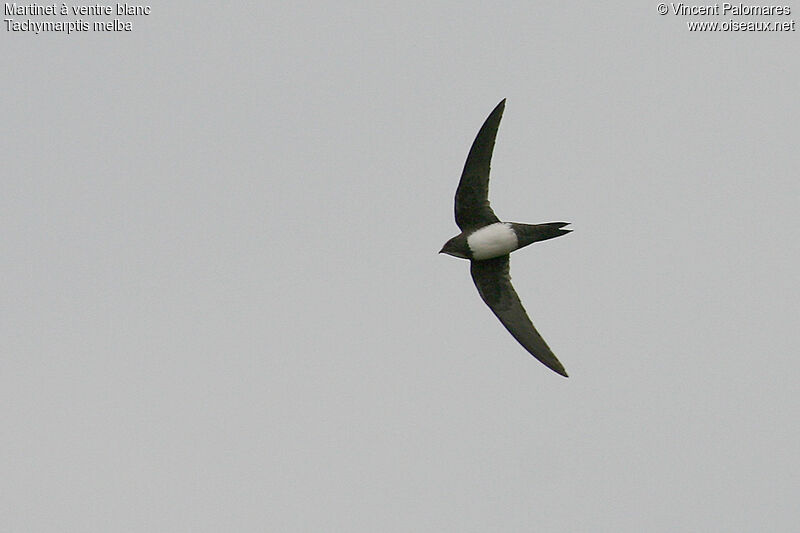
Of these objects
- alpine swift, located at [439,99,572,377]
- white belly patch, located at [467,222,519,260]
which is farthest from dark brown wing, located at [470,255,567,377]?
white belly patch, located at [467,222,519,260]

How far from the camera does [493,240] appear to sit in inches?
998

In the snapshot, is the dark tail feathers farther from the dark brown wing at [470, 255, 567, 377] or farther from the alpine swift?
the dark brown wing at [470, 255, 567, 377]

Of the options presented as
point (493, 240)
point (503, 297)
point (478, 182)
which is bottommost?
point (503, 297)

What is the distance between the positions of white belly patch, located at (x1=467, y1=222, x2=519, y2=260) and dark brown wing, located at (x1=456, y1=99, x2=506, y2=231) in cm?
13

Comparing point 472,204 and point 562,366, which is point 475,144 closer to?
point 472,204

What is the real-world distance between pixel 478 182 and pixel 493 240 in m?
0.92

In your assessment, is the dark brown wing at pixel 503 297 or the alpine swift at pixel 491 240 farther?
the dark brown wing at pixel 503 297

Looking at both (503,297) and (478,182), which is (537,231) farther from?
(503,297)

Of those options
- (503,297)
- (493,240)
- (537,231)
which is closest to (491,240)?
(493,240)

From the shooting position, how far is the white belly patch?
25.3 meters

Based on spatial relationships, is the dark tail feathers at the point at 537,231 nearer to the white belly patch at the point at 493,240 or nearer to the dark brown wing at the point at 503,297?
the white belly patch at the point at 493,240

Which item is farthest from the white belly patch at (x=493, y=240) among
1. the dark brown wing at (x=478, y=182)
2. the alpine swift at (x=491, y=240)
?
the dark brown wing at (x=478, y=182)

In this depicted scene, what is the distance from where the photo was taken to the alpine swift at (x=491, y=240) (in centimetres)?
2502

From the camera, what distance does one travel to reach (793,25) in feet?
98.3
